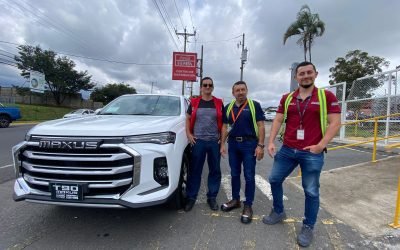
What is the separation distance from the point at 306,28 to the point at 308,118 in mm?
21074

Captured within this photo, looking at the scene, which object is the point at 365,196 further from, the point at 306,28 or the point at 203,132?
the point at 306,28

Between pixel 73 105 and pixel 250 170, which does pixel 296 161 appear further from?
pixel 73 105

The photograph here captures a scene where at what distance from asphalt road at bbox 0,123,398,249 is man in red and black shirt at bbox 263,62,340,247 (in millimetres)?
406

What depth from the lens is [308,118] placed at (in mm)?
3281

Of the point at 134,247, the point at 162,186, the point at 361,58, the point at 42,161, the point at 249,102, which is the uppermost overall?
the point at 361,58

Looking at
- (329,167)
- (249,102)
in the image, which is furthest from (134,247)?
(329,167)

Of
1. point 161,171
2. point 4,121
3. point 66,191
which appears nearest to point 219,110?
point 161,171

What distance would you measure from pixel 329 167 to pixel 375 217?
3.40 m

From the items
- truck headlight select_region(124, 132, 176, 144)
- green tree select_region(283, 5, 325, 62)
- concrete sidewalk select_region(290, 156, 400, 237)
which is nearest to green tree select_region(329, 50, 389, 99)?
green tree select_region(283, 5, 325, 62)

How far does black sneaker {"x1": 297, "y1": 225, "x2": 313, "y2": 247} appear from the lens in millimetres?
3273

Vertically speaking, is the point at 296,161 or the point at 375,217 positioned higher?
the point at 296,161

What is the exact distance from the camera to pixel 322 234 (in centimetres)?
358

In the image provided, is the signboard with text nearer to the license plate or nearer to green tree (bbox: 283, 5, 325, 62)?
green tree (bbox: 283, 5, 325, 62)

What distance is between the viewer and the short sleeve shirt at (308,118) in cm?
321
